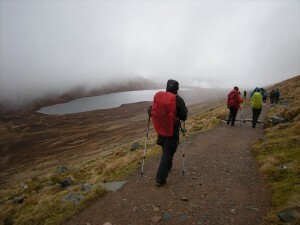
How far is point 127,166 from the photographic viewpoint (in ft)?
39.3

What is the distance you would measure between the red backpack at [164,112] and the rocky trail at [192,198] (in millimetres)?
2107

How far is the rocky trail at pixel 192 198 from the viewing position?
704 centimetres

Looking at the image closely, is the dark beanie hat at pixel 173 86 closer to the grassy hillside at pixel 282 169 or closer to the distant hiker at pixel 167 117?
the distant hiker at pixel 167 117

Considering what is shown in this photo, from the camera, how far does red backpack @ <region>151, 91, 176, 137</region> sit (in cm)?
829

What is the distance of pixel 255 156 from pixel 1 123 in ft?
534

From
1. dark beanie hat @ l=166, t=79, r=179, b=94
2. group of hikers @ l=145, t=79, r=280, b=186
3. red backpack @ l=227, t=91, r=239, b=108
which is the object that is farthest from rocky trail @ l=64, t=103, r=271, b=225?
red backpack @ l=227, t=91, r=239, b=108

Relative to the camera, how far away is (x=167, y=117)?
27.5 feet

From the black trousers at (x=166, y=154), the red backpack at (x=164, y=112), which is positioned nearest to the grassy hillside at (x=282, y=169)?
the black trousers at (x=166, y=154)

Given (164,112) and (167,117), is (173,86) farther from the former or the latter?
(167,117)

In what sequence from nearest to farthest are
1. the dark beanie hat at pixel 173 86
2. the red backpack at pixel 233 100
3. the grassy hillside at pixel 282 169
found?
1. the grassy hillside at pixel 282 169
2. the dark beanie hat at pixel 173 86
3. the red backpack at pixel 233 100

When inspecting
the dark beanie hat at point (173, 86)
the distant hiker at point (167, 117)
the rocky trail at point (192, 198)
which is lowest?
the rocky trail at point (192, 198)

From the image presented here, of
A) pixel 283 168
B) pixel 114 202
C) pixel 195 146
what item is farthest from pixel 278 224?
pixel 195 146

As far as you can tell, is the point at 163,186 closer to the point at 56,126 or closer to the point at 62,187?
the point at 62,187

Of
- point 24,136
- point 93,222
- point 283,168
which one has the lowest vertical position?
point 24,136
